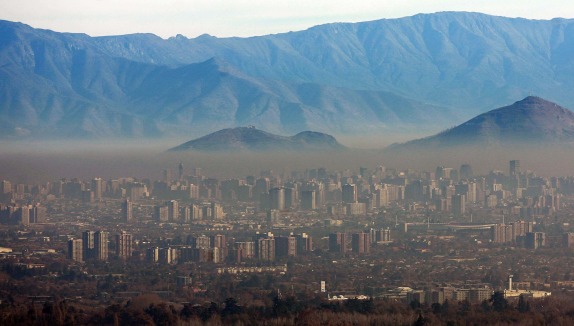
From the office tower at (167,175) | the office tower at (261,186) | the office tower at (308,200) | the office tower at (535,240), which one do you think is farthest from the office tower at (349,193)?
the office tower at (535,240)

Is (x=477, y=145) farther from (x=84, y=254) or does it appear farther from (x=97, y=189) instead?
(x=84, y=254)

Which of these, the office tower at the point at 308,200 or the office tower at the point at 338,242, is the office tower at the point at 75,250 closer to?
the office tower at the point at 338,242

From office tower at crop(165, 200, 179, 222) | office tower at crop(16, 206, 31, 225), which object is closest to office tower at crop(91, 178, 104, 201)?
office tower at crop(165, 200, 179, 222)

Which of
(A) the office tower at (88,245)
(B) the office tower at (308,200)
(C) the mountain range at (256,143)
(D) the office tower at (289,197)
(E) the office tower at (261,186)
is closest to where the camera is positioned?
(A) the office tower at (88,245)

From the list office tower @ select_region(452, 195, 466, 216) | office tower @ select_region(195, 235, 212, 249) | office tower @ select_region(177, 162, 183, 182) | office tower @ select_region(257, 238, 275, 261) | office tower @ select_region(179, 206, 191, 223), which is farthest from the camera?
office tower @ select_region(177, 162, 183, 182)

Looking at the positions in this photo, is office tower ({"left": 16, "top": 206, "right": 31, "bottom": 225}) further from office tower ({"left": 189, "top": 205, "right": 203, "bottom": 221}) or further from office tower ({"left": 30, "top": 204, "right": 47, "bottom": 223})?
office tower ({"left": 189, "top": 205, "right": 203, "bottom": 221})

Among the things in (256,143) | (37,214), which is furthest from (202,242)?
(256,143)

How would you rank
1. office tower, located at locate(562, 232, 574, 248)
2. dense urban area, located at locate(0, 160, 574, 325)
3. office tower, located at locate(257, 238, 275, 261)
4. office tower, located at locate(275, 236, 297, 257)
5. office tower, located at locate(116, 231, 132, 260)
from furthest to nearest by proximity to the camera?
office tower, located at locate(562, 232, 574, 248) < office tower, located at locate(275, 236, 297, 257) < office tower, located at locate(116, 231, 132, 260) < office tower, located at locate(257, 238, 275, 261) < dense urban area, located at locate(0, 160, 574, 325)
